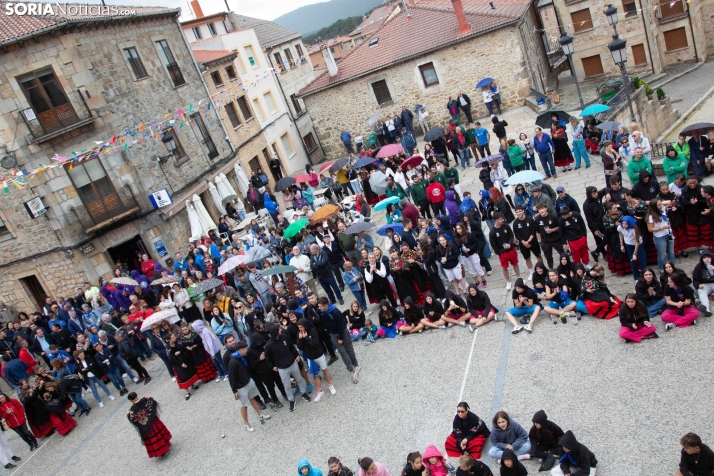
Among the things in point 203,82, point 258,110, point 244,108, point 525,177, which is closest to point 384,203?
point 525,177

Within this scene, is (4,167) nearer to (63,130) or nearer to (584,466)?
(63,130)

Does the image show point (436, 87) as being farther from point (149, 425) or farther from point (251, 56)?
point (149, 425)

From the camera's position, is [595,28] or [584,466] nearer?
[584,466]

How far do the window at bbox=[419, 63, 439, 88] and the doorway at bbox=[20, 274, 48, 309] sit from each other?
63.4 ft

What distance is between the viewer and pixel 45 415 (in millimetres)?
11914

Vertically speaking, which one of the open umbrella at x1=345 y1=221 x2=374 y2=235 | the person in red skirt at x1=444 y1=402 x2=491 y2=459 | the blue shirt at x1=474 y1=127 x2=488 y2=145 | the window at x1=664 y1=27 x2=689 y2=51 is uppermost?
the open umbrella at x1=345 y1=221 x2=374 y2=235

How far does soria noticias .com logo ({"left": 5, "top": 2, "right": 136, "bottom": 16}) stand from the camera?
17.7 m

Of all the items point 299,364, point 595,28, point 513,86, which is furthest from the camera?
point 595,28

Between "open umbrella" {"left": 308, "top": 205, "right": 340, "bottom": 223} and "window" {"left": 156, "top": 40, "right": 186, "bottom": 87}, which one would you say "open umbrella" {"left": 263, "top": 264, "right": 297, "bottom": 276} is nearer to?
"open umbrella" {"left": 308, "top": 205, "right": 340, "bottom": 223}

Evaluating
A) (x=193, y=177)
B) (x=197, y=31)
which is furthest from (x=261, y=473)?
(x=197, y=31)

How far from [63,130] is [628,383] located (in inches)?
652

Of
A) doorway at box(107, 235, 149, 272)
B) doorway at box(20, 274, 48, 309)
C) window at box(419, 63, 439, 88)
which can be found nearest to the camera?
doorway at box(20, 274, 48, 309)

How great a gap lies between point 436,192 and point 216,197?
10588 mm

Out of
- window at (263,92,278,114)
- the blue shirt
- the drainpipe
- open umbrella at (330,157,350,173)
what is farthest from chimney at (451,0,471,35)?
the drainpipe
